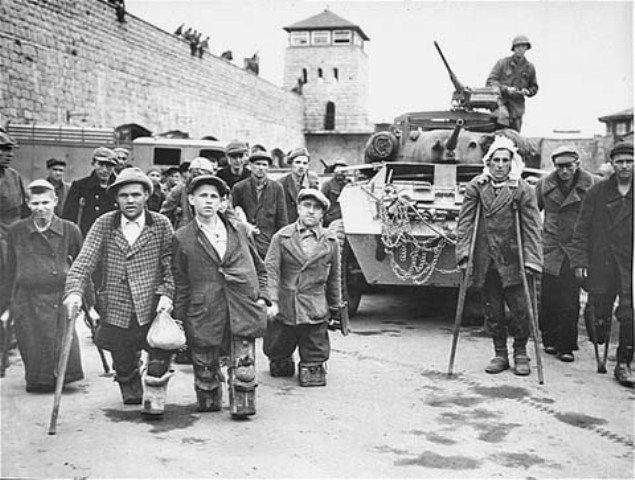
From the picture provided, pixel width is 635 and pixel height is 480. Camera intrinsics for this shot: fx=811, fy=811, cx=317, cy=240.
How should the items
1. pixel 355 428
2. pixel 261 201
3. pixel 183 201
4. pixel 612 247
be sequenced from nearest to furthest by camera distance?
pixel 355 428 < pixel 612 247 < pixel 183 201 < pixel 261 201

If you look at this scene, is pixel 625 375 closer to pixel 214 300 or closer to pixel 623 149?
pixel 623 149

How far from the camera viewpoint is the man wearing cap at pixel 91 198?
671cm

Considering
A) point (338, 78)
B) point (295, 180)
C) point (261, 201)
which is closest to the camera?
point (261, 201)

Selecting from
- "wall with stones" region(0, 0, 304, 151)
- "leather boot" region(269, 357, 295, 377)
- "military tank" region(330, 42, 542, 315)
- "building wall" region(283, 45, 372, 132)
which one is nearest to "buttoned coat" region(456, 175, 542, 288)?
"military tank" region(330, 42, 542, 315)

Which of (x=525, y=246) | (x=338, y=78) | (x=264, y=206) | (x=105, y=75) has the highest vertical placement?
(x=338, y=78)

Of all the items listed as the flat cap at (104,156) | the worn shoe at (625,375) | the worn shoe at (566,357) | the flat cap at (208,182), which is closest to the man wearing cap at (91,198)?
the flat cap at (104,156)

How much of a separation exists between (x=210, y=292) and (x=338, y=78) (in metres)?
45.0

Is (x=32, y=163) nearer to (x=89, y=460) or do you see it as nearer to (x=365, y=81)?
(x=89, y=460)

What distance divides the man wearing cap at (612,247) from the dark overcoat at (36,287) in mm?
3713

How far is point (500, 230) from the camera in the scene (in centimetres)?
611

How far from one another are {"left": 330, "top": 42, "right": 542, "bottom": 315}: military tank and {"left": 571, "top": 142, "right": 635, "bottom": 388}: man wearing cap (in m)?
1.67

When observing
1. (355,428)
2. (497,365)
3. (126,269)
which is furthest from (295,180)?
(355,428)

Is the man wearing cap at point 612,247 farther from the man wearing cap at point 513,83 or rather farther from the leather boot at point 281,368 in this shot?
the man wearing cap at point 513,83

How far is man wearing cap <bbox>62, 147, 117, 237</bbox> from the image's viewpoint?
6707mm
